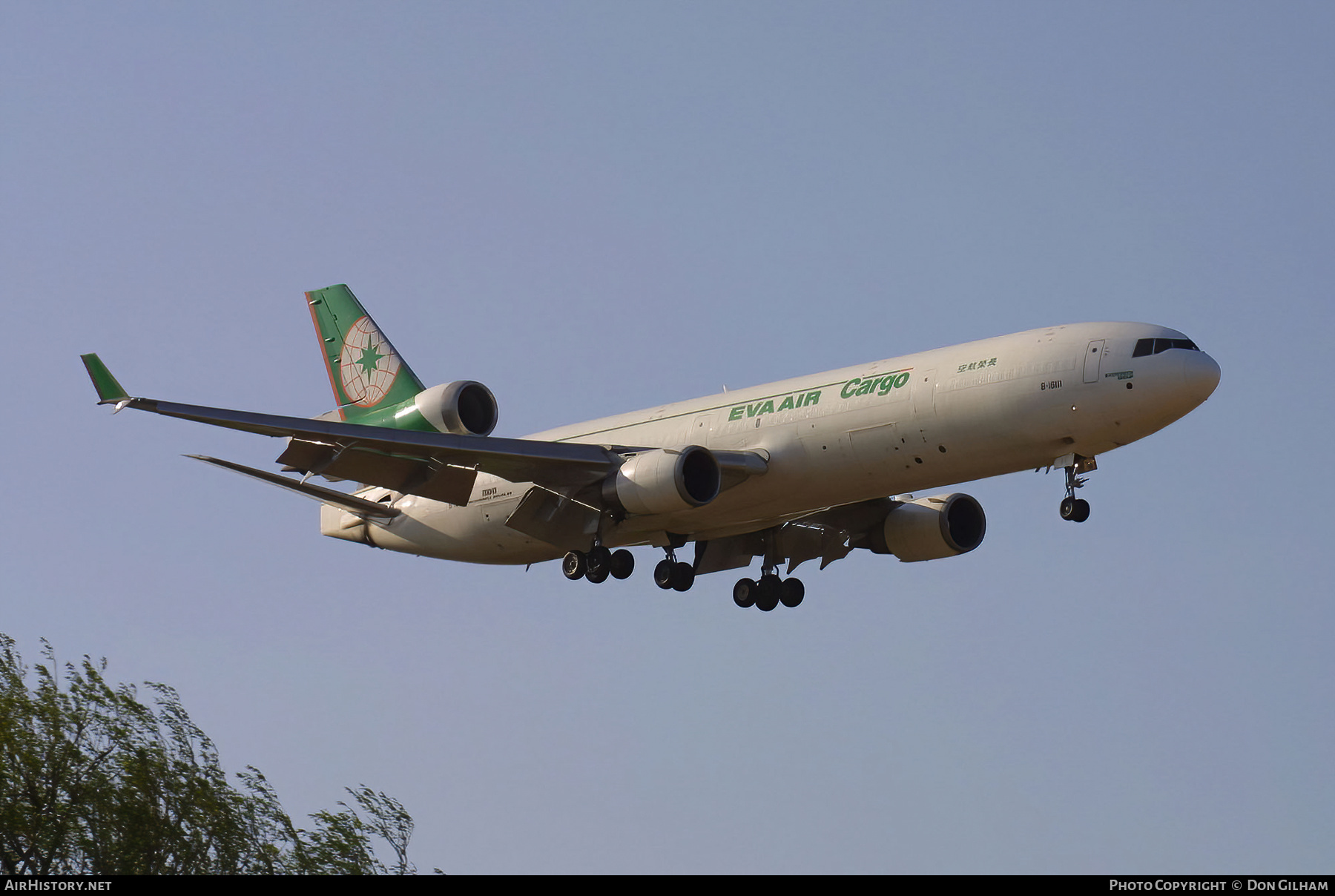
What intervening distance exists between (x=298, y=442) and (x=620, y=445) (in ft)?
25.7

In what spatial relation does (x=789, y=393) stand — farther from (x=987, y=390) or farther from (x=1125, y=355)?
(x=1125, y=355)

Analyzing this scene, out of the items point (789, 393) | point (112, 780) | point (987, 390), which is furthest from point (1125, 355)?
point (112, 780)

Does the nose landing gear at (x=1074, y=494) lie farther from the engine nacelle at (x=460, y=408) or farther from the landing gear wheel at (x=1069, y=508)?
the engine nacelle at (x=460, y=408)

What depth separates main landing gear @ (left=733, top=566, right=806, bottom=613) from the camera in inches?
1779

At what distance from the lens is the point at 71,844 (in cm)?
3509

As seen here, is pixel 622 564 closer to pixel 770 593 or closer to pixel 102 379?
pixel 770 593

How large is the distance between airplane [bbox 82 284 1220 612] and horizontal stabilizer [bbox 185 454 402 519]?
65 mm

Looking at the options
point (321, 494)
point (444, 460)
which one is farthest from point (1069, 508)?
point (321, 494)

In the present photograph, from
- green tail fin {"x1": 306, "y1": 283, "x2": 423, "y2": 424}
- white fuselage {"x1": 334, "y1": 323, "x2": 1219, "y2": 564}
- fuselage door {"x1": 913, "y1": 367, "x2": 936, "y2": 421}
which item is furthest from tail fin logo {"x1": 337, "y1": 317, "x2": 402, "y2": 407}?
fuselage door {"x1": 913, "y1": 367, "x2": 936, "y2": 421}

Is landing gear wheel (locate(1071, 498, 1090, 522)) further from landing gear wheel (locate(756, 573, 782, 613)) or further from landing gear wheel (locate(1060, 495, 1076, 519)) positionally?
landing gear wheel (locate(756, 573, 782, 613))

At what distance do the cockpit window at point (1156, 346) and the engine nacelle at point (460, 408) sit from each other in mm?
15963

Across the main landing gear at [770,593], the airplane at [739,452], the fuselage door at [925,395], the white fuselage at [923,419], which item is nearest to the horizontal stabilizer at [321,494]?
the airplane at [739,452]

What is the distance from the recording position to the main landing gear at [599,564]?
4116cm
